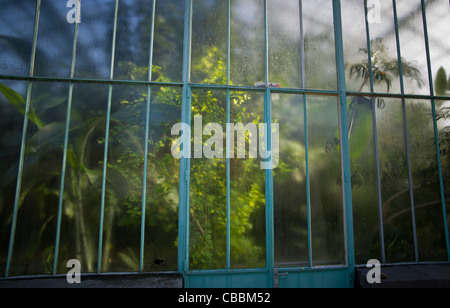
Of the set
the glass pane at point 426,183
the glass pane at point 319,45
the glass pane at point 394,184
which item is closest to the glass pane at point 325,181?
the glass pane at point 319,45

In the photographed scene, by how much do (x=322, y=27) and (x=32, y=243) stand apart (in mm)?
4838

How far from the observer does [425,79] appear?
396 cm

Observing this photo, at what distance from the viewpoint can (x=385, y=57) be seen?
390 centimetres

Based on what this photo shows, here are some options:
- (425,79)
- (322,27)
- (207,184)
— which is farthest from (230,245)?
(425,79)

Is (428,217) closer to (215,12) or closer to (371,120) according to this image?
(371,120)

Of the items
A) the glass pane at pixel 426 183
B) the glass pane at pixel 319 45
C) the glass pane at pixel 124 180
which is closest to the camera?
the glass pane at pixel 124 180

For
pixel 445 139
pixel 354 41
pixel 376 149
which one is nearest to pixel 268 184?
pixel 376 149

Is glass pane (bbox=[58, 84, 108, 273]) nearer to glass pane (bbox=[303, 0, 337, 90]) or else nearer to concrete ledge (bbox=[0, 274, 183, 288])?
concrete ledge (bbox=[0, 274, 183, 288])

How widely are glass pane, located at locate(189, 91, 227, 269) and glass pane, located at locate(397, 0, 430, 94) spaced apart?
2891 millimetres

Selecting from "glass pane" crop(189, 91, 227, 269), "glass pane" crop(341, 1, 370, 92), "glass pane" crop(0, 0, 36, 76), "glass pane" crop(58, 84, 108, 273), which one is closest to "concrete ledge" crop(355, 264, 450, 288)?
"glass pane" crop(189, 91, 227, 269)

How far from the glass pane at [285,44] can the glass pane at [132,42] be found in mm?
1746

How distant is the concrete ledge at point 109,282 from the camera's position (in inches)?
115

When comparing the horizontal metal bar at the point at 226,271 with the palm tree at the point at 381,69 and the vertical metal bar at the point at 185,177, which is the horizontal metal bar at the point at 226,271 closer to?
the vertical metal bar at the point at 185,177

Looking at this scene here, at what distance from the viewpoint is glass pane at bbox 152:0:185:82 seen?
354 cm
